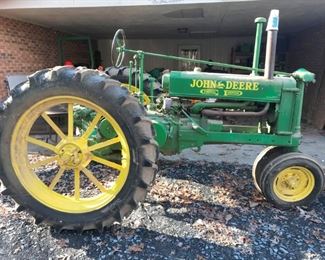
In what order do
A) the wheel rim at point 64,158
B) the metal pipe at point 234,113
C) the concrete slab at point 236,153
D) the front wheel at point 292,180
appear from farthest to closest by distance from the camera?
1. the concrete slab at point 236,153
2. the metal pipe at point 234,113
3. the front wheel at point 292,180
4. the wheel rim at point 64,158

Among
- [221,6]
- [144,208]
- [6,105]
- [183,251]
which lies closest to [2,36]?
[221,6]

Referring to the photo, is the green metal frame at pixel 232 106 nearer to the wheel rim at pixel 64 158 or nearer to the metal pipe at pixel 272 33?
the metal pipe at pixel 272 33

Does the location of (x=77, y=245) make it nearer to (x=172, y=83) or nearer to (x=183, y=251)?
(x=183, y=251)

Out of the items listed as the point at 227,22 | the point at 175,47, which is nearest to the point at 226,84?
the point at 227,22

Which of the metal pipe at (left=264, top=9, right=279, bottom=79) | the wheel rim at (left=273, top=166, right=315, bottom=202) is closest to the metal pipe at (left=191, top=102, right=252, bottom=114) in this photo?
the metal pipe at (left=264, top=9, right=279, bottom=79)

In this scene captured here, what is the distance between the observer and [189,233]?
8.00 ft

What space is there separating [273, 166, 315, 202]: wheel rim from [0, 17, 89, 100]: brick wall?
5.69 m

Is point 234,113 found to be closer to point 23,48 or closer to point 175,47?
point 23,48

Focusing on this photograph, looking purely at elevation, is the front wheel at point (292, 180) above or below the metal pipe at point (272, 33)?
below

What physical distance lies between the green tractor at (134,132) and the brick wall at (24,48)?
3759 mm

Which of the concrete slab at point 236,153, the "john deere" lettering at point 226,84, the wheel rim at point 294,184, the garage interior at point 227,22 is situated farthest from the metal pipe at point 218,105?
the garage interior at point 227,22

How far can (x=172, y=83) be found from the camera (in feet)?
9.53

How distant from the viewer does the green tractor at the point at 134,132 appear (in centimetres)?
218

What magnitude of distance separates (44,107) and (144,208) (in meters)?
1.23
